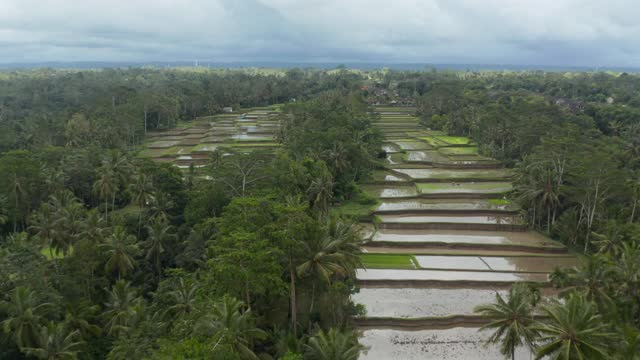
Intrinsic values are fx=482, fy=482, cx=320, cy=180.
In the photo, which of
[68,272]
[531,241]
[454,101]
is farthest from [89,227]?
[454,101]

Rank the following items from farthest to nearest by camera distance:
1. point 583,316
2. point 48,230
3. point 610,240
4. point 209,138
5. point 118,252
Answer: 1. point 209,138
2. point 48,230
3. point 610,240
4. point 118,252
5. point 583,316

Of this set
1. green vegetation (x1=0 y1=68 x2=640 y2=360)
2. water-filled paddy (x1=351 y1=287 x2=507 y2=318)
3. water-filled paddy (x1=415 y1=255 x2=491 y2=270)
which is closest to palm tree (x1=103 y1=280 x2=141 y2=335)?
green vegetation (x1=0 y1=68 x2=640 y2=360)

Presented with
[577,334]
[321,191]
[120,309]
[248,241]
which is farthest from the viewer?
[321,191]

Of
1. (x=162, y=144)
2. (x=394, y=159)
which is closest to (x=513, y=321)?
(x=394, y=159)

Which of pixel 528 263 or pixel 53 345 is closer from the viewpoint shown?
pixel 53 345

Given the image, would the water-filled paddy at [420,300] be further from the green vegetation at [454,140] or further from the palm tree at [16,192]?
the green vegetation at [454,140]

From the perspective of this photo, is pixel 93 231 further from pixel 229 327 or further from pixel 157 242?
pixel 229 327

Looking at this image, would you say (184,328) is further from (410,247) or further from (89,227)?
(410,247)
